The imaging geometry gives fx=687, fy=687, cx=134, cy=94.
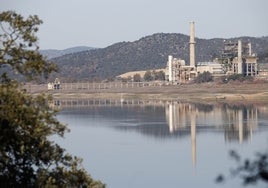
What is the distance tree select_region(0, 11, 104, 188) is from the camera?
225 inches

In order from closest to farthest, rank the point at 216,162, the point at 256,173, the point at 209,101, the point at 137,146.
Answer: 1. the point at 256,173
2. the point at 216,162
3. the point at 137,146
4. the point at 209,101

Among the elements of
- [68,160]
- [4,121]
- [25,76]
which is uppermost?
[25,76]

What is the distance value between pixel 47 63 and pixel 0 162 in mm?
951

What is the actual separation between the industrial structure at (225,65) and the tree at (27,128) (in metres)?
64.2

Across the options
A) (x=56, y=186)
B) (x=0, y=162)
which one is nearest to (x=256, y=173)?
(x=56, y=186)

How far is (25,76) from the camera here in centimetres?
602

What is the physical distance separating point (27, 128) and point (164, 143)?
20964 millimetres

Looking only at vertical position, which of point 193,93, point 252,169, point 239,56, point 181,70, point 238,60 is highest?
point 239,56

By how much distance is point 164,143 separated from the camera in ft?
87.2

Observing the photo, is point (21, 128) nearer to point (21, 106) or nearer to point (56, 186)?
point (21, 106)

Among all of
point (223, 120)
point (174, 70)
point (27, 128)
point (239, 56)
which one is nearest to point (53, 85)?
point (174, 70)

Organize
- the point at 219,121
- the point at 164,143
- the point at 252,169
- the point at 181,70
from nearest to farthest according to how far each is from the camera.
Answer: the point at 252,169, the point at 164,143, the point at 219,121, the point at 181,70

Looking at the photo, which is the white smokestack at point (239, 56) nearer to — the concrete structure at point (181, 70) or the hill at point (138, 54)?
the concrete structure at point (181, 70)

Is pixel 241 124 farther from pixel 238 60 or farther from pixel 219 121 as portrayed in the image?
pixel 238 60
